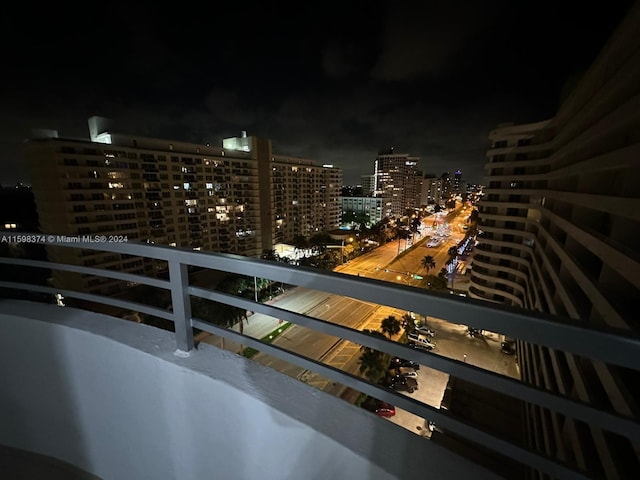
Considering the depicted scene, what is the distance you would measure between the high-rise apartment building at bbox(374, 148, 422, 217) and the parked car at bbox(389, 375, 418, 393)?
64.3 meters

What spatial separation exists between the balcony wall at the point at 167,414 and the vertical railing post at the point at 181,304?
0.08 meters

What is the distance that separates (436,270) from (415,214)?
40995 mm

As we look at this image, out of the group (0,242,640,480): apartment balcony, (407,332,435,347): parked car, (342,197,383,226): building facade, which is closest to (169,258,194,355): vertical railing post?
(0,242,640,480): apartment balcony

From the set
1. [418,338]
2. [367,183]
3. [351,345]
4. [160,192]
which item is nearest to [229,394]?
[351,345]

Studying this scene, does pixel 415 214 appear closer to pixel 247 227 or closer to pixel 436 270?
pixel 436 270

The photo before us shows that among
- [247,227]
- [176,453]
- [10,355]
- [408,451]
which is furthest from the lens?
[247,227]

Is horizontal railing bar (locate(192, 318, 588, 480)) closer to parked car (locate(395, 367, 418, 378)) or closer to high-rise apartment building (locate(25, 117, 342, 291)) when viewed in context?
high-rise apartment building (locate(25, 117, 342, 291))

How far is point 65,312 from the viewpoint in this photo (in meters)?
1.98

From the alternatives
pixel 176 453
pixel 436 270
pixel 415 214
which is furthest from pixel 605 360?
pixel 415 214

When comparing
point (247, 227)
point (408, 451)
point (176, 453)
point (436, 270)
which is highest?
point (408, 451)

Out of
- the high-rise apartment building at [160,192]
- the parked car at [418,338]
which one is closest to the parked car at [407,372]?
the parked car at [418,338]

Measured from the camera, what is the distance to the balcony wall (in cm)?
108

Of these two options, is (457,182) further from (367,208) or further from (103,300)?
(103,300)

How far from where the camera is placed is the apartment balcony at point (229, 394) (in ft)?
2.58
